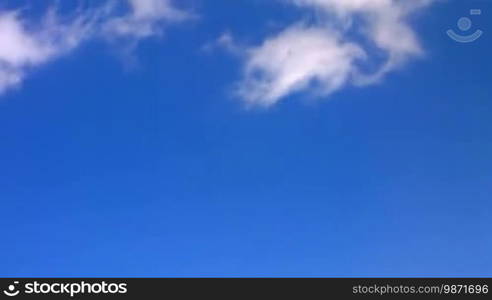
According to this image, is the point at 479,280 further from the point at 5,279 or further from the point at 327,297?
the point at 5,279

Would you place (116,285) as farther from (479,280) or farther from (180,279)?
(479,280)

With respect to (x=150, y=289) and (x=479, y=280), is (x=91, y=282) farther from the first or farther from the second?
(x=479, y=280)

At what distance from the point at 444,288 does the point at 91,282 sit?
4096mm

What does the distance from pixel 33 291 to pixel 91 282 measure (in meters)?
0.66

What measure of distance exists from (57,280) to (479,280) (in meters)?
4.91

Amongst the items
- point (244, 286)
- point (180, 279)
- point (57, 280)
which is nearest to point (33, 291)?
point (57, 280)

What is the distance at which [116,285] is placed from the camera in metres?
8.11

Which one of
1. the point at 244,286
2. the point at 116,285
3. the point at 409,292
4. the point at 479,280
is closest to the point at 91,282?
the point at 116,285

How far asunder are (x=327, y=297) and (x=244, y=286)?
0.97 m

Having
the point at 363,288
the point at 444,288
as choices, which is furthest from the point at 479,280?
the point at 363,288

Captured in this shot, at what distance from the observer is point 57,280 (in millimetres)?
8141

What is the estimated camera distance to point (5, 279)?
8156 mm

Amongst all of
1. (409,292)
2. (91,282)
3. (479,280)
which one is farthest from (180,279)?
(479,280)

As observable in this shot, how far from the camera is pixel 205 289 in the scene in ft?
26.9
